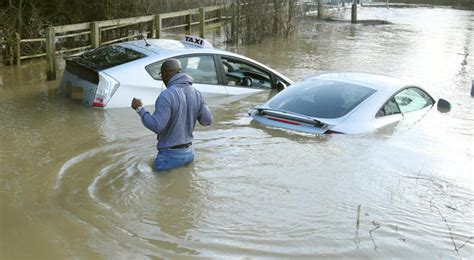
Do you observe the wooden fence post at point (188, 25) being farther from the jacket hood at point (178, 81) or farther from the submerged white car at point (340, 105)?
the jacket hood at point (178, 81)

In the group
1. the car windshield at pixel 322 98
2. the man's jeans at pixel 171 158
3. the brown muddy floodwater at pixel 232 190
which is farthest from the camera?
the car windshield at pixel 322 98

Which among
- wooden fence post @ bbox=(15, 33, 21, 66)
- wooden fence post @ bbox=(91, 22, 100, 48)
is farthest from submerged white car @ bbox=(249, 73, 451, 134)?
wooden fence post @ bbox=(15, 33, 21, 66)

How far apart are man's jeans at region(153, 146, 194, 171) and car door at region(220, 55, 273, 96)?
3683 mm

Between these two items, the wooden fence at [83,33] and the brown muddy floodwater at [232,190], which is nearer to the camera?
the brown muddy floodwater at [232,190]

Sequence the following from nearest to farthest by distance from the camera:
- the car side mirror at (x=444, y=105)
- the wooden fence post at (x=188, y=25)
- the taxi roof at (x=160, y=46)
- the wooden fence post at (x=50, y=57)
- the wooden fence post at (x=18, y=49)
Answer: the car side mirror at (x=444, y=105) < the taxi roof at (x=160, y=46) < the wooden fence post at (x=50, y=57) < the wooden fence post at (x=18, y=49) < the wooden fence post at (x=188, y=25)

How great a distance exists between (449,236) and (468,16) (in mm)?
37355

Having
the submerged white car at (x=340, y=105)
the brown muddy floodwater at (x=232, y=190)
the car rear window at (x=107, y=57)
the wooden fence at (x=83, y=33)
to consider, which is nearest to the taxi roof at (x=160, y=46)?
the car rear window at (x=107, y=57)

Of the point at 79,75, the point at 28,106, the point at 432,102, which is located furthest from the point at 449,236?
the point at 28,106

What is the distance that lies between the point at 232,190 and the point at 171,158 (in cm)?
72

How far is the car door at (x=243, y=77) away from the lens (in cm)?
950

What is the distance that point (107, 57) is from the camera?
8.81 metres

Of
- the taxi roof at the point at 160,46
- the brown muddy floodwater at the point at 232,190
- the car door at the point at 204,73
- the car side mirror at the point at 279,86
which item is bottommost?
the brown muddy floodwater at the point at 232,190

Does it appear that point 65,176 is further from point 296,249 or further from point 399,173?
point 399,173

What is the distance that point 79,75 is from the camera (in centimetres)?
866
